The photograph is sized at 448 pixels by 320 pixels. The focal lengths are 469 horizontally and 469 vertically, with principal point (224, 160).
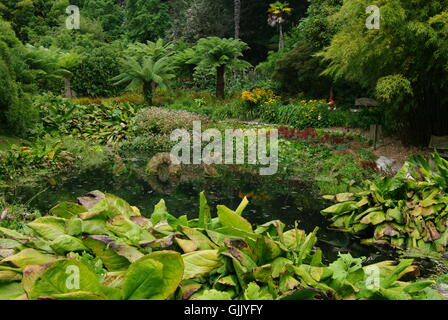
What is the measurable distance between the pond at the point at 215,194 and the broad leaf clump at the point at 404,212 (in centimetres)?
22

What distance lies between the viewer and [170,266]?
53.7 inches

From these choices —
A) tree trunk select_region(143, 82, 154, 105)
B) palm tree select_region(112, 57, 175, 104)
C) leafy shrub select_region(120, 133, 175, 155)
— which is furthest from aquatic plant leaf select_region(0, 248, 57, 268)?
tree trunk select_region(143, 82, 154, 105)

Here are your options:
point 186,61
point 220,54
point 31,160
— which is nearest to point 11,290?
point 31,160

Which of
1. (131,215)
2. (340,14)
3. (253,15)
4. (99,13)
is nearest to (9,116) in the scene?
(340,14)

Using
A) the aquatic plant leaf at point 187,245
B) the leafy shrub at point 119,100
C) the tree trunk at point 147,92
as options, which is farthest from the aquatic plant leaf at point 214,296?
the tree trunk at point 147,92

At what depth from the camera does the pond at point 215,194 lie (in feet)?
17.6

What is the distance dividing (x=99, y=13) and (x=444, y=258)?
2783 cm

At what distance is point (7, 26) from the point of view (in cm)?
1034

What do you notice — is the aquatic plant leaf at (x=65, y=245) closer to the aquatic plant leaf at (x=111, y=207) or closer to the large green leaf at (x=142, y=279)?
the aquatic plant leaf at (x=111, y=207)

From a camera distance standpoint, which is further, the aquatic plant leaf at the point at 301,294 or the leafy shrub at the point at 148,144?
the leafy shrub at the point at 148,144

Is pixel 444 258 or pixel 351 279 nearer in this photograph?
pixel 351 279

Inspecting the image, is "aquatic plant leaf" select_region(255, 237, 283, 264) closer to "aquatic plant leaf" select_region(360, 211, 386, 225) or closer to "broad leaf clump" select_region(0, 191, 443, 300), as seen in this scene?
"broad leaf clump" select_region(0, 191, 443, 300)
